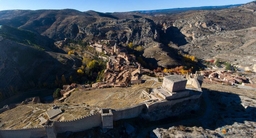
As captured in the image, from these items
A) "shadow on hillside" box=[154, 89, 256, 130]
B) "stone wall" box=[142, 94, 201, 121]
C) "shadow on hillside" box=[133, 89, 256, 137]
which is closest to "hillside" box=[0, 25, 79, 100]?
"stone wall" box=[142, 94, 201, 121]

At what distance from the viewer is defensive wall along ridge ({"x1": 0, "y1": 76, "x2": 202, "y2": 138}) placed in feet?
81.4

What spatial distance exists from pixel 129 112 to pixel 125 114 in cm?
71

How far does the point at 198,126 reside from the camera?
3083 cm

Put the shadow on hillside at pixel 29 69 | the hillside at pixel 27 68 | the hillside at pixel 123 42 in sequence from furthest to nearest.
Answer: the hillside at pixel 123 42
the hillside at pixel 27 68
the shadow on hillside at pixel 29 69

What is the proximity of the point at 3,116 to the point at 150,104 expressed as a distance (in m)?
26.5

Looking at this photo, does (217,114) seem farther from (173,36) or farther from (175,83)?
(173,36)

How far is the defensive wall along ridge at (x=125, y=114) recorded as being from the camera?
24.8 metres

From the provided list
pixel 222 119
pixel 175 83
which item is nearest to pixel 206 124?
pixel 222 119

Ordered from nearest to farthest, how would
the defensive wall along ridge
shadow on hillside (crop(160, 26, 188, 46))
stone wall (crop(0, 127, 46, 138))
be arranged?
stone wall (crop(0, 127, 46, 138)) → the defensive wall along ridge → shadow on hillside (crop(160, 26, 188, 46))

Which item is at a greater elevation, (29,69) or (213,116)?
(29,69)

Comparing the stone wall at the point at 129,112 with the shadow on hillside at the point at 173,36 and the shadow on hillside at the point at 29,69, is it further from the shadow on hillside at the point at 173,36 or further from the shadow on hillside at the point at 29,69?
the shadow on hillside at the point at 173,36

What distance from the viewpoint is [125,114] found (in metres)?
29.2

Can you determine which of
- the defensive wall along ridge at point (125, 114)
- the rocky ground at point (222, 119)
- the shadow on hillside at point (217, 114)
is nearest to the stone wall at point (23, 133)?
the defensive wall along ridge at point (125, 114)

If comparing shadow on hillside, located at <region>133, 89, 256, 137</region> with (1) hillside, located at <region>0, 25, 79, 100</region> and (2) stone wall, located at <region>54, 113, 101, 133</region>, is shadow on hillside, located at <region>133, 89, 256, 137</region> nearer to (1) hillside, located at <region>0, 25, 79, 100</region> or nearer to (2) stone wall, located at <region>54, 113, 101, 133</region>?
(2) stone wall, located at <region>54, 113, 101, 133</region>
